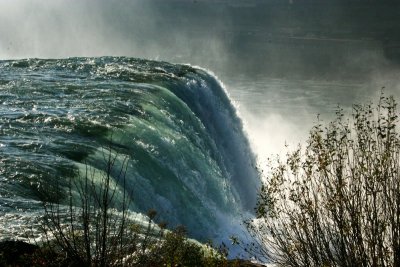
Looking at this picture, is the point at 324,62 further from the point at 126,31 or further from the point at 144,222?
the point at 144,222

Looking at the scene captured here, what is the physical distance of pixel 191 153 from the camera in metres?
16.4

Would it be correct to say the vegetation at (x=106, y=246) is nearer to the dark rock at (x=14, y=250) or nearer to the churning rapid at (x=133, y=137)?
the dark rock at (x=14, y=250)

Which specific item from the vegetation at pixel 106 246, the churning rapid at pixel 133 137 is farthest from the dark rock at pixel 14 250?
the churning rapid at pixel 133 137

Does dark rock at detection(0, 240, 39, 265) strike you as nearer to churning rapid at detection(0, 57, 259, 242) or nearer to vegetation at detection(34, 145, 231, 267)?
vegetation at detection(34, 145, 231, 267)

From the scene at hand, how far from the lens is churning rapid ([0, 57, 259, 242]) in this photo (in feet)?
40.9

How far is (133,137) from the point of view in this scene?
48.9 feet

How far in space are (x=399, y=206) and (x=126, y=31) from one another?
275 feet

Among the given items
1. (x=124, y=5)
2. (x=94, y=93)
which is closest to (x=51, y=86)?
(x=94, y=93)

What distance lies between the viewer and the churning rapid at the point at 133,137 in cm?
1246

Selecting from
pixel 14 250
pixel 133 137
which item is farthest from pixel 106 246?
pixel 133 137

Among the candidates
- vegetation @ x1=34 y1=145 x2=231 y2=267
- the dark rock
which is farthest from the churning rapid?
vegetation @ x1=34 y1=145 x2=231 y2=267

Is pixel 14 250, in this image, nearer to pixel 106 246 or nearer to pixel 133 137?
pixel 106 246

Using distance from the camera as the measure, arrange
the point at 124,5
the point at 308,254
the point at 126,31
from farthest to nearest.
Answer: the point at 124,5, the point at 126,31, the point at 308,254

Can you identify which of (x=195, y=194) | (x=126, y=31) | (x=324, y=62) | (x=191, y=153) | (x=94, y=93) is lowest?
(x=195, y=194)
